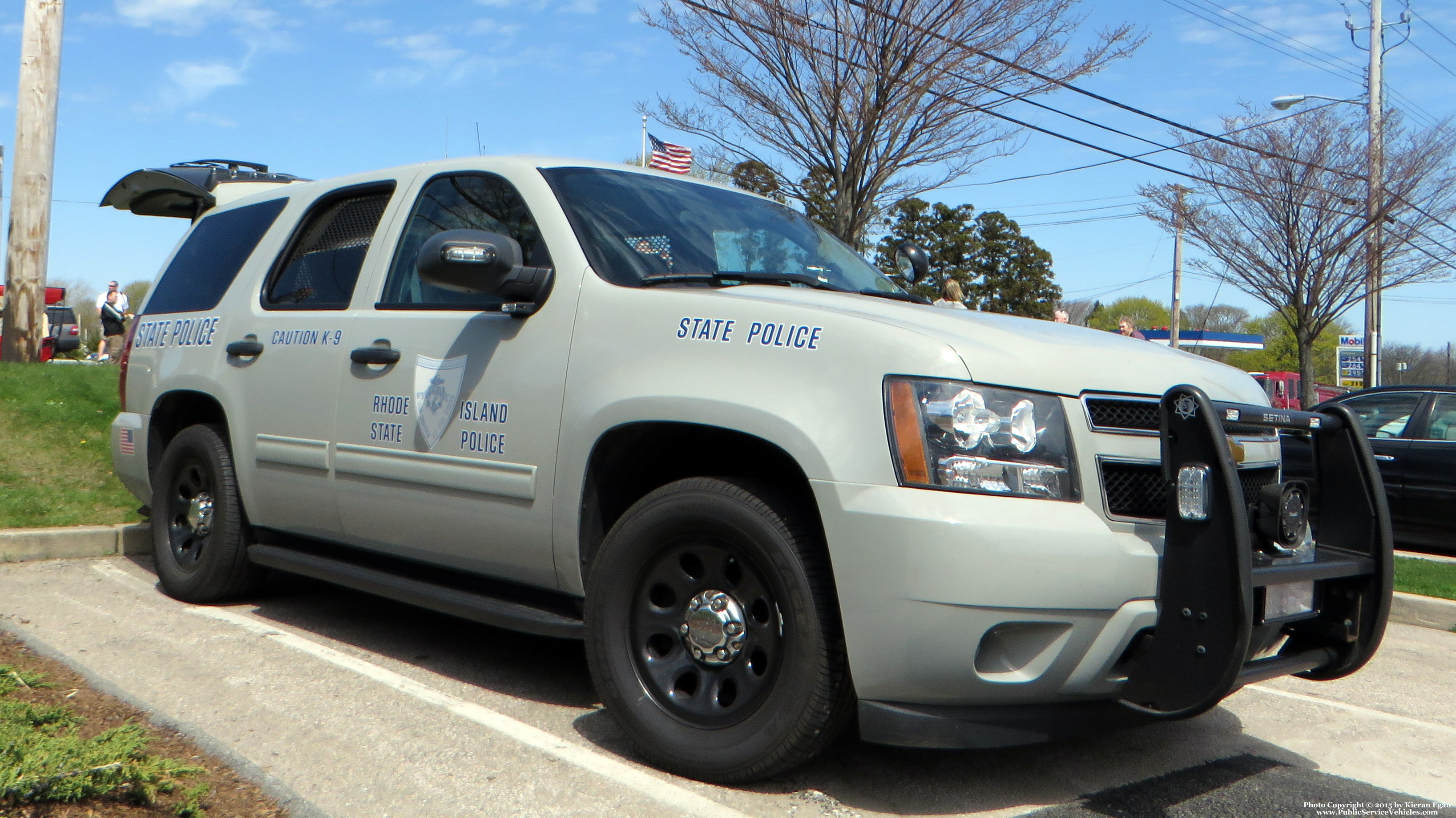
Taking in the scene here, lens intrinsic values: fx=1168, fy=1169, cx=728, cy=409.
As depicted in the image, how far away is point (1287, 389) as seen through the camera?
39031mm

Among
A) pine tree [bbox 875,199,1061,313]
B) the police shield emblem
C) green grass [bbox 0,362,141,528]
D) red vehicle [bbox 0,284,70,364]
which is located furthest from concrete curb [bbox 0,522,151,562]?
pine tree [bbox 875,199,1061,313]

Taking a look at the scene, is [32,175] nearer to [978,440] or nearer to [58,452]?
[58,452]

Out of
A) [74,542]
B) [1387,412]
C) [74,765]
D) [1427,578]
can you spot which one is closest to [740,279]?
[74,765]

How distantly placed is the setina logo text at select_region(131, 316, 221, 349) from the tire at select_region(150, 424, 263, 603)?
0.40 meters

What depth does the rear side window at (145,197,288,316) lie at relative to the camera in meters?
5.41

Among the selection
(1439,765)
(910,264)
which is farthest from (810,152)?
(1439,765)

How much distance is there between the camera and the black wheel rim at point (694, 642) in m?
3.14

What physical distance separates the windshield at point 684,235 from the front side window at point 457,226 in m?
0.17

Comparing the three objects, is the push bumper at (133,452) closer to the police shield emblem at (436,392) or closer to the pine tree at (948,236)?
the police shield emblem at (436,392)

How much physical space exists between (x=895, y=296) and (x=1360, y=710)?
7.72 feet

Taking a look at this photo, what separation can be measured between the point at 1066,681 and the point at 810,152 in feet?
34.9

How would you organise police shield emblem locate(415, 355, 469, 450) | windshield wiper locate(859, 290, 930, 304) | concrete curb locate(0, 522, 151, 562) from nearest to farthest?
1. police shield emblem locate(415, 355, 469, 450)
2. windshield wiper locate(859, 290, 930, 304)
3. concrete curb locate(0, 522, 151, 562)

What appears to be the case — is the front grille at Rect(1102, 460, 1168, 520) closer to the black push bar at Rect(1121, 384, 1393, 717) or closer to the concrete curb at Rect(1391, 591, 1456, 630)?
the black push bar at Rect(1121, 384, 1393, 717)

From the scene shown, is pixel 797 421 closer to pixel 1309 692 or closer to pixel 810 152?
pixel 1309 692
